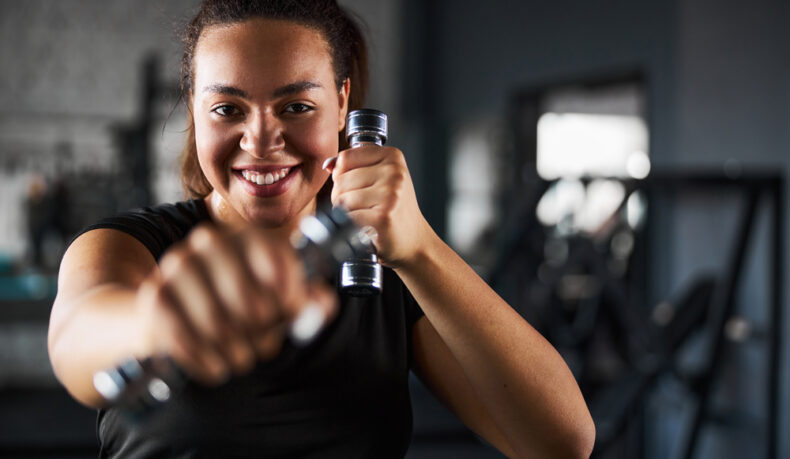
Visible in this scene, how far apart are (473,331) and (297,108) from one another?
12.8 inches

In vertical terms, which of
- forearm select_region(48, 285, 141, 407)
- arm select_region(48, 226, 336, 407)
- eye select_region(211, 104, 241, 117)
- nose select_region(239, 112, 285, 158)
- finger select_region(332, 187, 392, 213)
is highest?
eye select_region(211, 104, 241, 117)

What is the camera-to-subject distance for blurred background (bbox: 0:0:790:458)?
2.84 metres

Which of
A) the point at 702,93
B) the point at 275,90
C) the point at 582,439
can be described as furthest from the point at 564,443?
the point at 702,93

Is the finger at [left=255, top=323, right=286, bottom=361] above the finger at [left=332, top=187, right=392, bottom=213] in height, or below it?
below

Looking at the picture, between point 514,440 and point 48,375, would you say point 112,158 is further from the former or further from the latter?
point 514,440

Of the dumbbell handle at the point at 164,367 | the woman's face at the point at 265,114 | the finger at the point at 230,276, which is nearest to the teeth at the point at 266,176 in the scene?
the woman's face at the point at 265,114

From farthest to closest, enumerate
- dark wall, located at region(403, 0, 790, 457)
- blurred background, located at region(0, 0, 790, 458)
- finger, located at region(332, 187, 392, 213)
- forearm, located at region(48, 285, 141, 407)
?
1. dark wall, located at region(403, 0, 790, 457)
2. blurred background, located at region(0, 0, 790, 458)
3. finger, located at region(332, 187, 392, 213)
4. forearm, located at region(48, 285, 141, 407)

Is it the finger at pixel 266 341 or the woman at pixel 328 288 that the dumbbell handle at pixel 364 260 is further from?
the finger at pixel 266 341

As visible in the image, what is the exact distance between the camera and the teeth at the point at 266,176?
826 mm

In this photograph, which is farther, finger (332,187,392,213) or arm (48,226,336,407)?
finger (332,187,392,213)

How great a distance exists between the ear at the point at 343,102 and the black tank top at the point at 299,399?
0.23 metres

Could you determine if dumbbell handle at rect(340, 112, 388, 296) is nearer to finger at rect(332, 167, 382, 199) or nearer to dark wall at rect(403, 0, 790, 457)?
finger at rect(332, 167, 382, 199)

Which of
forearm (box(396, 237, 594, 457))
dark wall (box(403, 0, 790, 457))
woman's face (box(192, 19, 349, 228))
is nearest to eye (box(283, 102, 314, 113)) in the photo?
woman's face (box(192, 19, 349, 228))

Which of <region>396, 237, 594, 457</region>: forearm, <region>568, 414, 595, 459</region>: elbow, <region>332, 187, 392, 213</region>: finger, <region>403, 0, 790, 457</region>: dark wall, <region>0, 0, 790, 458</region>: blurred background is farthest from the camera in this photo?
<region>403, 0, 790, 457</region>: dark wall
